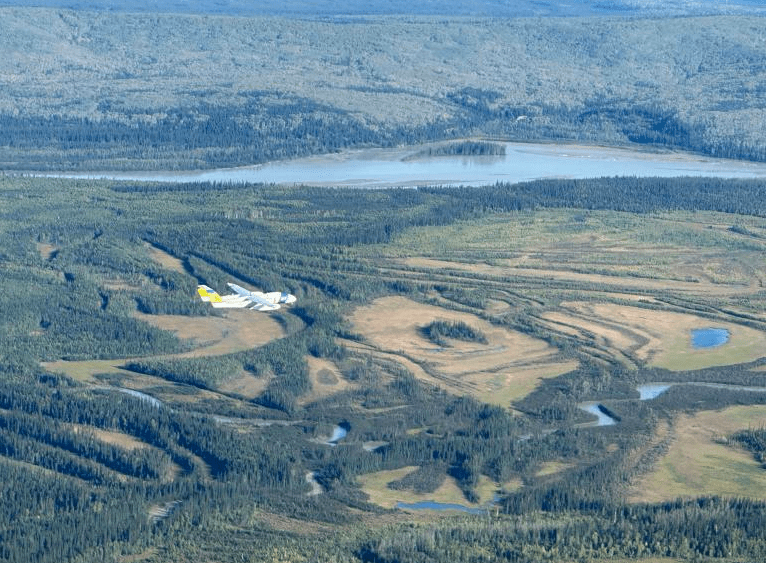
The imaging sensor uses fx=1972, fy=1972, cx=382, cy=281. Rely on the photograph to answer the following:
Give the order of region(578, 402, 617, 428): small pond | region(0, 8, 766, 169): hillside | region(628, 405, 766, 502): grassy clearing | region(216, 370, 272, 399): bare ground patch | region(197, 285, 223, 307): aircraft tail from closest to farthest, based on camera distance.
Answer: region(628, 405, 766, 502): grassy clearing
region(578, 402, 617, 428): small pond
region(216, 370, 272, 399): bare ground patch
region(197, 285, 223, 307): aircraft tail
region(0, 8, 766, 169): hillside

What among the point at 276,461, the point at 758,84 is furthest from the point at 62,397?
the point at 758,84

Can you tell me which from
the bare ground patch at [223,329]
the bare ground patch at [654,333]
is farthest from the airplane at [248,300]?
the bare ground patch at [654,333]

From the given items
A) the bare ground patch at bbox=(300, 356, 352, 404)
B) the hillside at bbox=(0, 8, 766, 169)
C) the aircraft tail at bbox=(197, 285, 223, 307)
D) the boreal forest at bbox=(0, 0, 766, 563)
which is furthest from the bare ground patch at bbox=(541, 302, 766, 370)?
the hillside at bbox=(0, 8, 766, 169)

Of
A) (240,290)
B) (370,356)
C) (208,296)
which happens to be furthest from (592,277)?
(370,356)

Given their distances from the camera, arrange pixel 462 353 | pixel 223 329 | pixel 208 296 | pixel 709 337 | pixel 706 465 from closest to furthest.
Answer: pixel 706 465 < pixel 462 353 < pixel 223 329 < pixel 709 337 < pixel 208 296

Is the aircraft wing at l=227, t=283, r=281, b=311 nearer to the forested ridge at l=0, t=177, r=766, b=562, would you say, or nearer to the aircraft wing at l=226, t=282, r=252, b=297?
the aircraft wing at l=226, t=282, r=252, b=297

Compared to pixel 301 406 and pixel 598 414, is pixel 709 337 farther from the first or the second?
pixel 301 406

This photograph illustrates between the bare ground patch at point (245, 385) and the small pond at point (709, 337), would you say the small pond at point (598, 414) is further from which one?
the bare ground patch at point (245, 385)
